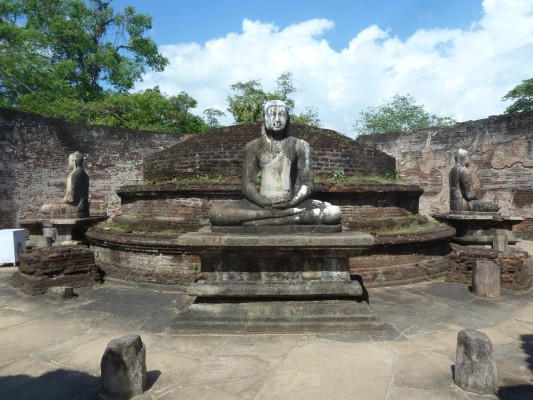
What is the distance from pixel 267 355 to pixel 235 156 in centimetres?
456

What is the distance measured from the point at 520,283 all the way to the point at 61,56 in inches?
954

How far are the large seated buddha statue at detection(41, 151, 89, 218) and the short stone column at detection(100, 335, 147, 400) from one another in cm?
519

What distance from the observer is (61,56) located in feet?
67.5

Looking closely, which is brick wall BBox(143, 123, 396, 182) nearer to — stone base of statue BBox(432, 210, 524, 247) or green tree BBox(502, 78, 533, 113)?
stone base of statue BBox(432, 210, 524, 247)

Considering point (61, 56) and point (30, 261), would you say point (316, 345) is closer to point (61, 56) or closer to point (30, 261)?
point (30, 261)

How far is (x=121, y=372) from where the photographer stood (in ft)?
7.39

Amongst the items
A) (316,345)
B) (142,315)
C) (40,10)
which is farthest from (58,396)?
(40,10)

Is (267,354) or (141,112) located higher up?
(141,112)

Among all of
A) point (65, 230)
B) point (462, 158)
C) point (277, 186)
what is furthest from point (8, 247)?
point (462, 158)

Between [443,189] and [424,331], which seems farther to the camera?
[443,189]

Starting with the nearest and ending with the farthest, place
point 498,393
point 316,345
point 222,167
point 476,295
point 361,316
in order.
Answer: point 498,393
point 316,345
point 361,316
point 476,295
point 222,167

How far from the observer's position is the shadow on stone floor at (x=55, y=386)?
2.37 m

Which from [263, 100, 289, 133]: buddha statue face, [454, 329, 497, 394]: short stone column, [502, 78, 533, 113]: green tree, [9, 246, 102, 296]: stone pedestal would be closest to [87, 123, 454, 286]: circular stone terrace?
[9, 246, 102, 296]: stone pedestal

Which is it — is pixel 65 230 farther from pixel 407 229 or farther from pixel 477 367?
pixel 477 367
